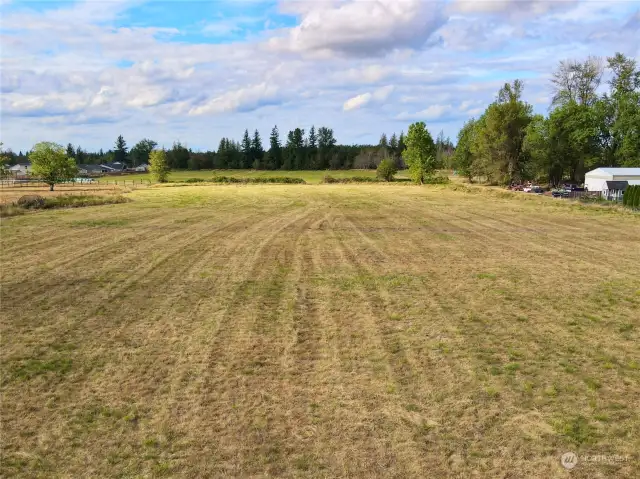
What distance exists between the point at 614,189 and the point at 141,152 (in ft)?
468

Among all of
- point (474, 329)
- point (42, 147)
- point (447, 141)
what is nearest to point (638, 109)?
point (474, 329)

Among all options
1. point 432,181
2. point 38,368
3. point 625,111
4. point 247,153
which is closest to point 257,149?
point 247,153

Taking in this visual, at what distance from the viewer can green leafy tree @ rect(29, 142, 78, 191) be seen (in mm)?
59031

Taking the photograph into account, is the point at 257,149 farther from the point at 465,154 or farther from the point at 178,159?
the point at 465,154

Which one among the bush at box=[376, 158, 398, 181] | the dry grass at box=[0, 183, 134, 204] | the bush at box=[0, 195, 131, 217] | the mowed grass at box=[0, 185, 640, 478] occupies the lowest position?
the mowed grass at box=[0, 185, 640, 478]

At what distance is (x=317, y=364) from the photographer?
7848 mm

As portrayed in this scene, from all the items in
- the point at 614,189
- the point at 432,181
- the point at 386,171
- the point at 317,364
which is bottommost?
the point at 317,364

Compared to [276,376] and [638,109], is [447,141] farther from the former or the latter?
[276,376]

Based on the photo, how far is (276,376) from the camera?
741cm

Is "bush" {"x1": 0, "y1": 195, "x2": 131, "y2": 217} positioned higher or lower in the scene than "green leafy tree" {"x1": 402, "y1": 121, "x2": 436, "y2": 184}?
lower

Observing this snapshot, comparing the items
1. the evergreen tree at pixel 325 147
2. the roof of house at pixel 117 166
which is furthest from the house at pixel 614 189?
the roof of house at pixel 117 166

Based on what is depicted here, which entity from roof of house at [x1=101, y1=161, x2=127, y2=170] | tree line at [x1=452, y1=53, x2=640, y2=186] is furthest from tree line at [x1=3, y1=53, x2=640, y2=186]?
roof of house at [x1=101, y1=161, x2=127, y2=170]

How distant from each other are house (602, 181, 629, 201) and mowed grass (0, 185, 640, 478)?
29.2 metres

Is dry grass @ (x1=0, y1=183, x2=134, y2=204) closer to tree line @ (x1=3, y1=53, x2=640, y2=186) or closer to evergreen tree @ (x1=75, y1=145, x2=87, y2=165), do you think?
tree line @ (x1=3, y1=53, x2=640, y2=186)
